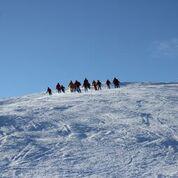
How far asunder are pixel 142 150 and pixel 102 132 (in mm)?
3837

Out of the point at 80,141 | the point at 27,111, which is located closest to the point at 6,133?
the point at 80,141

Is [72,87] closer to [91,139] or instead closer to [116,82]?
[116,82]

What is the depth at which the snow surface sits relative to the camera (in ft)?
83.0

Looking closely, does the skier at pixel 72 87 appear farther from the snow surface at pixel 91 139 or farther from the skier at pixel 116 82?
the snow surface at pixel 91 139

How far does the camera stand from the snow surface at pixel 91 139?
25312 mm

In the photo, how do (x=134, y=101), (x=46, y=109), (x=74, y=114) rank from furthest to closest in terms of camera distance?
(x=134, y=101)
(x=46, y=109)
(x=74, y=114)

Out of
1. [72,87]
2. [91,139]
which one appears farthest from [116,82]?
[91,139]

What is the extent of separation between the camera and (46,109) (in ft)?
129

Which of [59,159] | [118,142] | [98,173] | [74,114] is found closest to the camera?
[98,173]

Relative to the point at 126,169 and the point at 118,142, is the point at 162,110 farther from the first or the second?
the point at 126,169

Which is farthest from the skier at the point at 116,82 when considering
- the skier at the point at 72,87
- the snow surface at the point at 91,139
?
the snow surface at the point at 91,139

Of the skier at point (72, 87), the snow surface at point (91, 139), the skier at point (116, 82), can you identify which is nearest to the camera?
the snow surface at point (91, 139)

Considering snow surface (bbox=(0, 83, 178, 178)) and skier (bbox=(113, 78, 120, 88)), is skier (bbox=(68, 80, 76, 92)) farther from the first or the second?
snow surface (bbox=(0, 83, 178, 178))

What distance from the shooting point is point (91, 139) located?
29656mm
